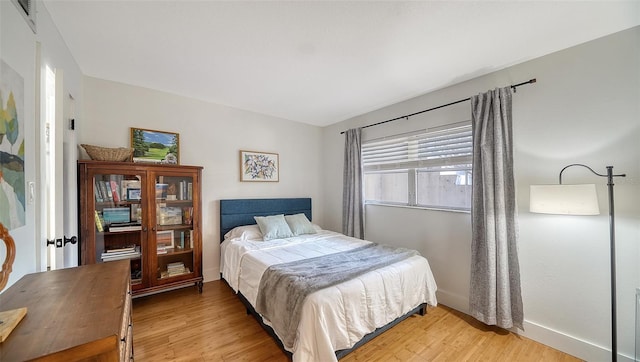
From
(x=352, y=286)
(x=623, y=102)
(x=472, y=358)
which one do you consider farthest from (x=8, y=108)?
(x=623, y=102)

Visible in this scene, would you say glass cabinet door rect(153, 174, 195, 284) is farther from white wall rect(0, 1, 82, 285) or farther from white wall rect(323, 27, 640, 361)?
white wall rect(323, 27, 640, 361)

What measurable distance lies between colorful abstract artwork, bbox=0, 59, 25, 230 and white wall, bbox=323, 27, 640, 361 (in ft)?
10.9

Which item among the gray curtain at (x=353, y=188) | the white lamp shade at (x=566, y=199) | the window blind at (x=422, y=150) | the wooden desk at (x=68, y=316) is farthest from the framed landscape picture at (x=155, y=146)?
the white lamp shade at (x=566, y=199)

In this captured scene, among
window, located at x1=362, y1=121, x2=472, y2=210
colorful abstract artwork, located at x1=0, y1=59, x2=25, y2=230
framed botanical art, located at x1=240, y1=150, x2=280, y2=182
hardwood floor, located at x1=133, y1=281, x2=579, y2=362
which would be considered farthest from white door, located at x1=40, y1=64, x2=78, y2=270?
window, located at x1=362, y1=121, x2=472, y2=210

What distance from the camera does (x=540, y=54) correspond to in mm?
2051

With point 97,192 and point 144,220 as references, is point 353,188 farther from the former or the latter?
point 97,192

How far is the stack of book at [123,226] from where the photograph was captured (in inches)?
97.0

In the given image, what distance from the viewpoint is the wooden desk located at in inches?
24.4

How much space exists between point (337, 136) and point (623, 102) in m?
3.15

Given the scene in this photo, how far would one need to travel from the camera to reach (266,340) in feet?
6.73

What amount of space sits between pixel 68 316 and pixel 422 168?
314 centimetres

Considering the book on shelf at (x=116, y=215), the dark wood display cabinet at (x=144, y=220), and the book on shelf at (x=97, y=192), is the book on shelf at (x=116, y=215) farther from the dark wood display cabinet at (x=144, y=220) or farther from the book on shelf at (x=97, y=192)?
the book on shelf at (x=97, y=192)

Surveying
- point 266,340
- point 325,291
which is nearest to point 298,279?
point 325,291

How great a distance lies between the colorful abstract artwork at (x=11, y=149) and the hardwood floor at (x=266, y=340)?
1479 mm
